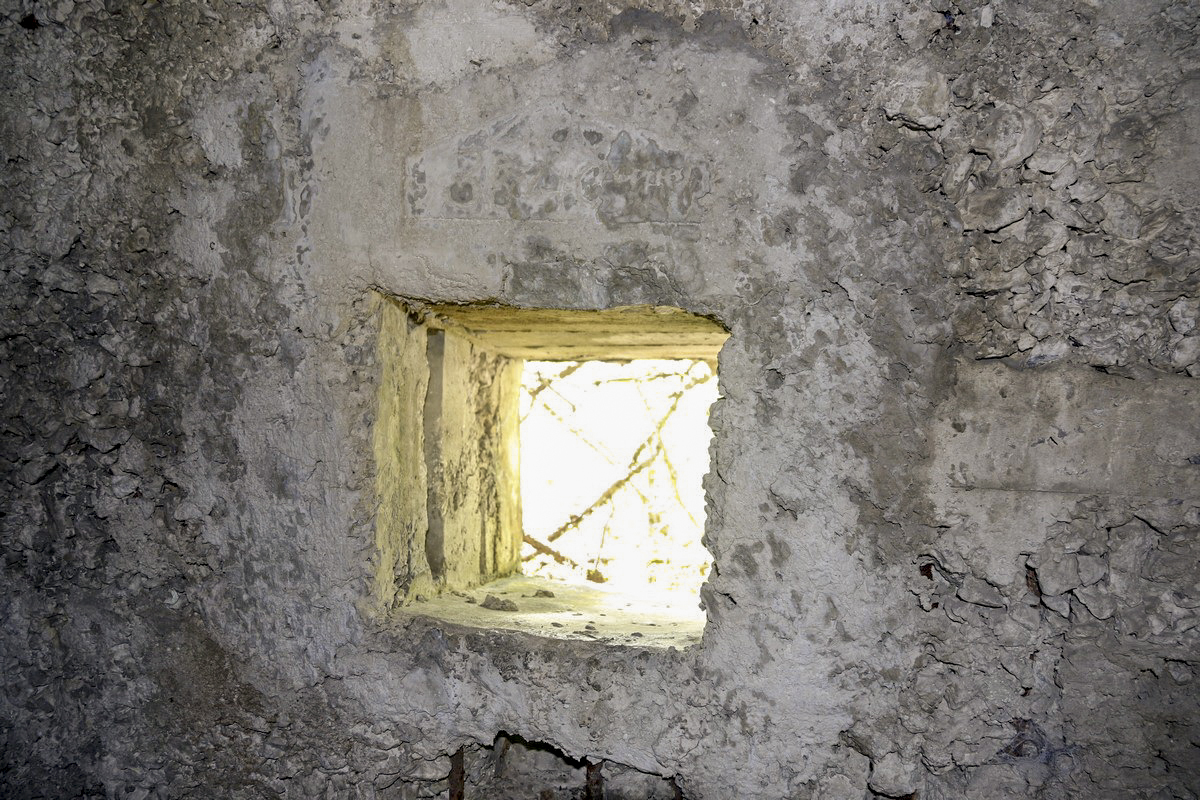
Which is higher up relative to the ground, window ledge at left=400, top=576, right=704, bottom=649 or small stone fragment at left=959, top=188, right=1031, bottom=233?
small stone fragment at left=959, top=188, right=1031, bottom=233

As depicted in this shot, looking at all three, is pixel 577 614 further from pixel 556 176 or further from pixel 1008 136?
pixel 1008 136

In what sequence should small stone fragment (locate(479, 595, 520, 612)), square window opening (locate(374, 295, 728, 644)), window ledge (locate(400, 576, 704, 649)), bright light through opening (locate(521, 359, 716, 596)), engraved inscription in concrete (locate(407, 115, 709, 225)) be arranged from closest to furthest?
1. engraved inscription in concrete (locate(407, 115, 709, 225))
2. window ledge (locate(400, 576, 704, 649))
3. square window opening (locate(374, 295, 728, 644))
4. small stone fragment (locate(479, 595, 520, 612))
5. bright light through opening (locate(521, 359, 716, 596))

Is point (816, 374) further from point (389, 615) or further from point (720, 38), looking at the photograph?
point (389, 615)

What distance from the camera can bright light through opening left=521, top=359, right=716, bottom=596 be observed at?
4152mm

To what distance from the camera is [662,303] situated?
1.83 metres

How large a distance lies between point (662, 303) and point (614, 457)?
8.53 ft

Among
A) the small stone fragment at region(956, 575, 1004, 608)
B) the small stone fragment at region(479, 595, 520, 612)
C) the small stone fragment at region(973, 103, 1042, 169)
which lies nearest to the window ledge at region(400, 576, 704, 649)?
the small stone fragment at region(479, 595, 520, 612)

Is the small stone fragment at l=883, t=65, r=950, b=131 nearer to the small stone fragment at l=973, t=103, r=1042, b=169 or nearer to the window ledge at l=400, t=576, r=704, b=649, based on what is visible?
the small stone fragment at l=973, t=103, r=1042, b=169


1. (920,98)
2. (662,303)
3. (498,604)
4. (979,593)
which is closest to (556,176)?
(662,303)

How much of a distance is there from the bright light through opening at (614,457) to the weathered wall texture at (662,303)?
1956 mm

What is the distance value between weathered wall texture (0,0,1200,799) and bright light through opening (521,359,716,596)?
77.0 inches

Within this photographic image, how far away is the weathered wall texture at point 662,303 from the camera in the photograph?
1.64 meters

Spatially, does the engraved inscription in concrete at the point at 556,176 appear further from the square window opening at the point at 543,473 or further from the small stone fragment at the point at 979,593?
the small stone fragment at the point at 979,593

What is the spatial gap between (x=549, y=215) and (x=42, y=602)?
156 cm
